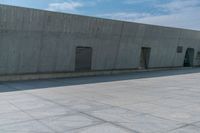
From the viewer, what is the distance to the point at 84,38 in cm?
1714

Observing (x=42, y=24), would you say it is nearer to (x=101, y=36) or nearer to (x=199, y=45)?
(x=101, y=36)

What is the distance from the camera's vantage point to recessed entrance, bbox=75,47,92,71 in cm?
1733

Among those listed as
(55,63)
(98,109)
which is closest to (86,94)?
(98,109)

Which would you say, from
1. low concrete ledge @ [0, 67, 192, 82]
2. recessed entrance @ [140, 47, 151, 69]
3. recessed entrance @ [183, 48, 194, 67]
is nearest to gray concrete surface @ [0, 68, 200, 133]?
low concrete ledge @ [0, 67, 192, 82]

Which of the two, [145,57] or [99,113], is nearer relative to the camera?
[99,113]

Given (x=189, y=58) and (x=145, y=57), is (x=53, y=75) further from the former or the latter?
(x=189, y=58)

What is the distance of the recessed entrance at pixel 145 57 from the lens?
2131 centimetres

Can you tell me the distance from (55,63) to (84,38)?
8.19 feet

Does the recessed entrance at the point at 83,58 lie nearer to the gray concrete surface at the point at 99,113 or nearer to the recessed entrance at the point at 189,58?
the gray concrete surface at the point at 99,113

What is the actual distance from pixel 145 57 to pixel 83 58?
6.23 meters

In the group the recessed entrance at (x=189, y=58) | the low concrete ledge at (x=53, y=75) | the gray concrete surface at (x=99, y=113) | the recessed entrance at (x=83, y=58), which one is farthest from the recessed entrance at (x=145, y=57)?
the gray concrete surface at (x=99, y=113)

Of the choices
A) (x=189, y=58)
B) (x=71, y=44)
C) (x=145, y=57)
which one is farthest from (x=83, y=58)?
(x=189, y=58)

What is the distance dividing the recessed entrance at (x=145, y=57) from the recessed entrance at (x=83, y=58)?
5.32 m

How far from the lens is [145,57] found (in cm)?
2155
